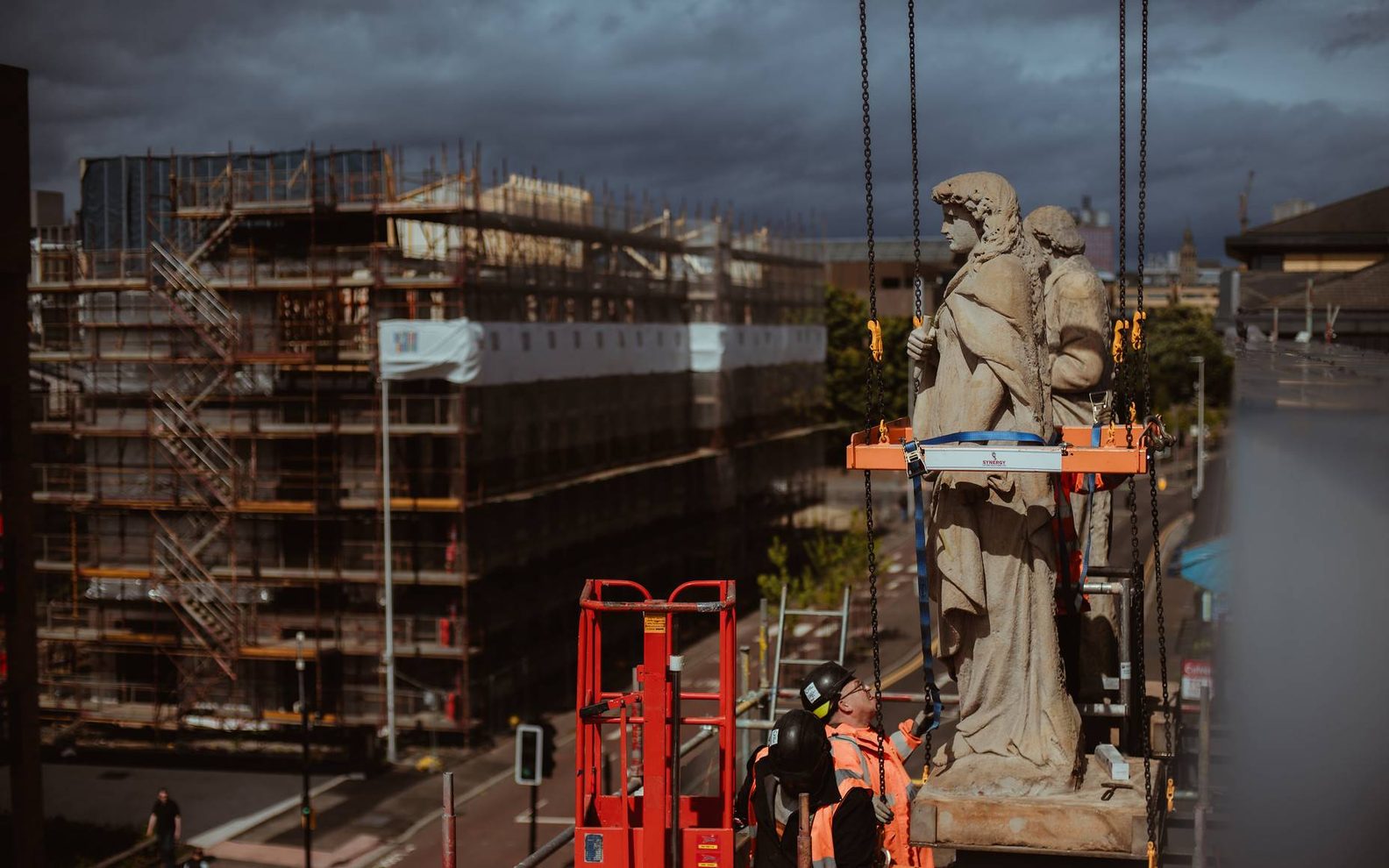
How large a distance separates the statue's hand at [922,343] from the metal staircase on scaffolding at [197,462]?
1309 inches

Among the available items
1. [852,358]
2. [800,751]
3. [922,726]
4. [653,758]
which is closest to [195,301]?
[653,758]

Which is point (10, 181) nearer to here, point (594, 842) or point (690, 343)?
point (594, 842)

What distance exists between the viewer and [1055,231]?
11.4m

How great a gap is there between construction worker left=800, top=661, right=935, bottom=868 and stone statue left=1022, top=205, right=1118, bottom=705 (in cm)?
318

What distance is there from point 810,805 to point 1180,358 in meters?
89.3

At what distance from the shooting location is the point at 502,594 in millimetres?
41062

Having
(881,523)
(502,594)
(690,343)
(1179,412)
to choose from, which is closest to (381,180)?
(502,594)

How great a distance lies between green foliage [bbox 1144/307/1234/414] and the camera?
91438 millimetres

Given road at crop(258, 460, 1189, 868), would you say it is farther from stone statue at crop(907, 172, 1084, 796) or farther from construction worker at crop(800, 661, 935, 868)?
construction worker at crop(800, 661, 935, 868)

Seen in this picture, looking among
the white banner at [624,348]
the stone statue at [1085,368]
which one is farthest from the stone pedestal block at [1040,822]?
the white banner at [624,348]

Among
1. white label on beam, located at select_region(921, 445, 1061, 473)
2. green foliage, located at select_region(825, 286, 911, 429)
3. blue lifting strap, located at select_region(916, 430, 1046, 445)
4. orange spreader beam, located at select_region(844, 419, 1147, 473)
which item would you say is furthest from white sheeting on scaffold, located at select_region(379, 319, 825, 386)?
white label on beam, located at select_region(921, 445, 1061, 473)

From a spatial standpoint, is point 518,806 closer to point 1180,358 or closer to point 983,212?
point 983,212

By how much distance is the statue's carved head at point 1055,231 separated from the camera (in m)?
11.4

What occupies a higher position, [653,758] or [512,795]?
[653,758]
